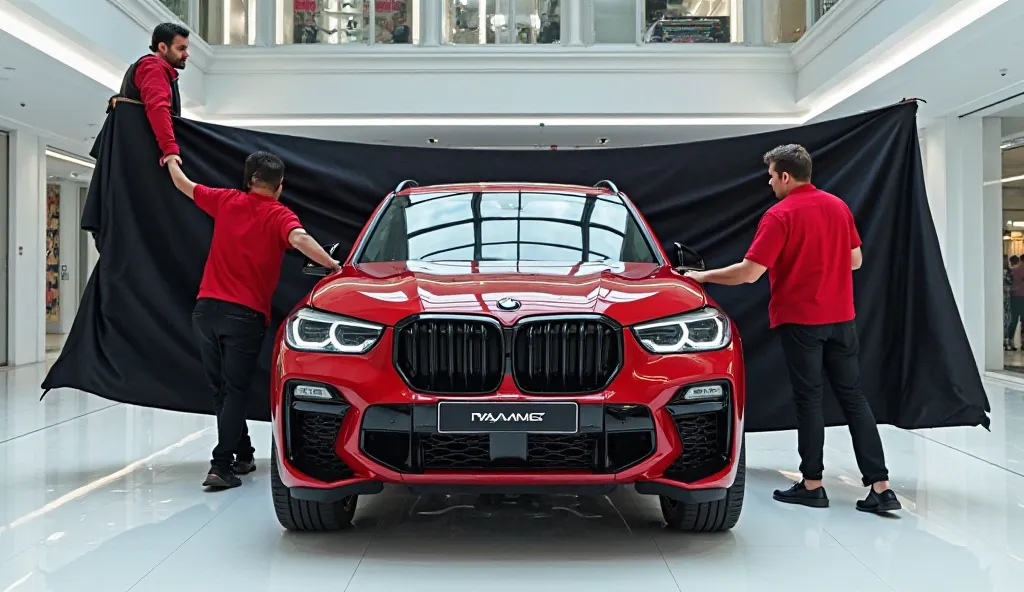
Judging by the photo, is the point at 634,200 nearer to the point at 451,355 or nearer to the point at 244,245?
the point at 244,245

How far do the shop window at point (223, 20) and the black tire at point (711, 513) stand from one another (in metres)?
11.1

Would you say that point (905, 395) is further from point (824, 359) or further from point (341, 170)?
point (341, 170)

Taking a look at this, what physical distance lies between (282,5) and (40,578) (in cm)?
1201

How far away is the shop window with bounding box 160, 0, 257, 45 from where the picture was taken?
498 inches

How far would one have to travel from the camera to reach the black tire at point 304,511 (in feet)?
11.4

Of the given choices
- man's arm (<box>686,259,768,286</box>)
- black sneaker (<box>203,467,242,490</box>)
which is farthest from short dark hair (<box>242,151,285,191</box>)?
man's arm (<box>686,259,768,286</box>)

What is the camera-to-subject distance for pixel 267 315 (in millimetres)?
4477

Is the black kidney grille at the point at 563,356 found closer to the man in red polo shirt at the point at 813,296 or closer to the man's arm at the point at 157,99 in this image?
the man in red polo shirt at the point at 813,296

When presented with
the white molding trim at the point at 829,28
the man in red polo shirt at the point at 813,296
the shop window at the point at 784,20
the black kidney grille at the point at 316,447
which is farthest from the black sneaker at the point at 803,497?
→ the shop window at the point at 784,20

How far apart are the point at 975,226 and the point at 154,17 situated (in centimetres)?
1052

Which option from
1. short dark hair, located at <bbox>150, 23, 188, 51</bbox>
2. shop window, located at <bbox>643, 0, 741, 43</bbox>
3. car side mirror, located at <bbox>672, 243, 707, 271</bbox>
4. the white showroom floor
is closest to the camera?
the white showroom floor

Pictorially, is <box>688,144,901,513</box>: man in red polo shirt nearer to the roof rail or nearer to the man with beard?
the roof rail

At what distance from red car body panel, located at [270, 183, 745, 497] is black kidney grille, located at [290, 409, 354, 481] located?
3 cm

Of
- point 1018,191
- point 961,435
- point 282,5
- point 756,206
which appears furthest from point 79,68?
point 1018,191
